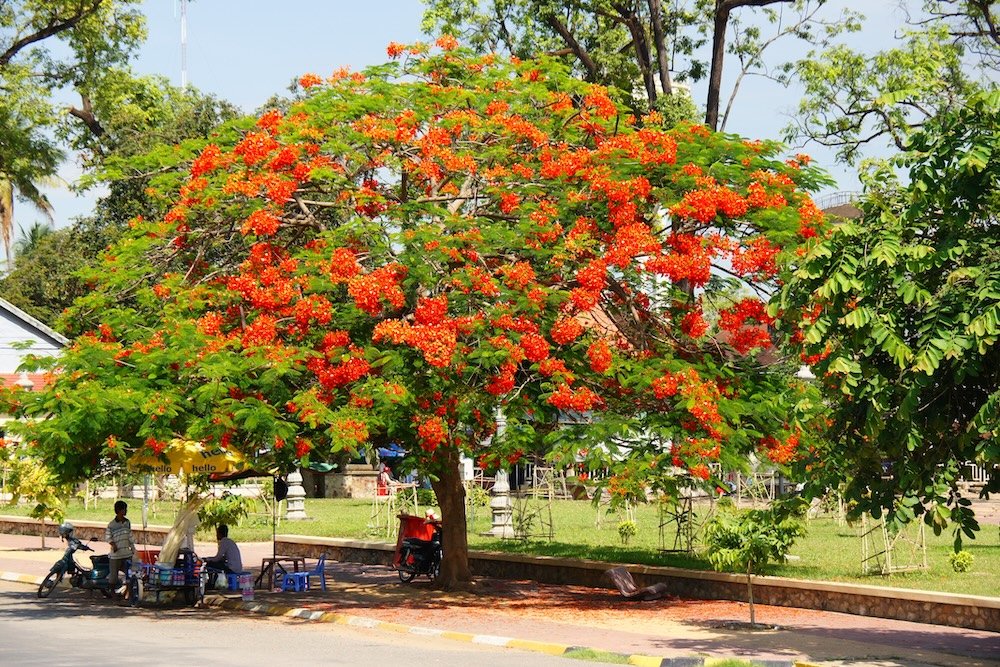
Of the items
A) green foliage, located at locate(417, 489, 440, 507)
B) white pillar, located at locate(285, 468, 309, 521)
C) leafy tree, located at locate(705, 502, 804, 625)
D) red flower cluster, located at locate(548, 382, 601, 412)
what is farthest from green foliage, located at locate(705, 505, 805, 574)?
white pillar, located at locate(285, 468, 309, 521)

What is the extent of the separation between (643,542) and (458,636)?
10902 millimetres

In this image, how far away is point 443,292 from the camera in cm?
1800

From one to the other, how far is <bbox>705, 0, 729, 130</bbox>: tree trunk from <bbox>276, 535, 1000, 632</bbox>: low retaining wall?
12.0m

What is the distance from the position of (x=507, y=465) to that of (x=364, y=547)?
968cm

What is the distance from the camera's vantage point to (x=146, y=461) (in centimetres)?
1820

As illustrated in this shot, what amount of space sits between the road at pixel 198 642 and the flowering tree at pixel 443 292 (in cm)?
231

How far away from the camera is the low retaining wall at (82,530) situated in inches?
1240

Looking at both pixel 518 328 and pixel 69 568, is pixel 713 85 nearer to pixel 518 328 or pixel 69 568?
pixel 518 328

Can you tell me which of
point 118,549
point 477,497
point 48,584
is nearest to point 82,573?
point 118,549

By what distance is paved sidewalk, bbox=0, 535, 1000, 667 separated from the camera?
14672mm

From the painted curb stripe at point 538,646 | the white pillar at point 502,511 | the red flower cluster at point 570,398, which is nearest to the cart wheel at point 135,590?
the painted curb stripe at point 538,646

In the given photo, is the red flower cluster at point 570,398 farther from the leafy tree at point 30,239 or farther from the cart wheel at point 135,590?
the leafy tree at point 30,239

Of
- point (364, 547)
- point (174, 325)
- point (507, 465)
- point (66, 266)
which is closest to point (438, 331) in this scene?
point (507, 465)

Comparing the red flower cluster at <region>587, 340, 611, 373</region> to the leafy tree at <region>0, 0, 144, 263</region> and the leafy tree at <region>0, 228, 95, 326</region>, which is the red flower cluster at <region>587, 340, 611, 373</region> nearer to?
the leafy tree at <region>0, 0, 144, 263</region>
